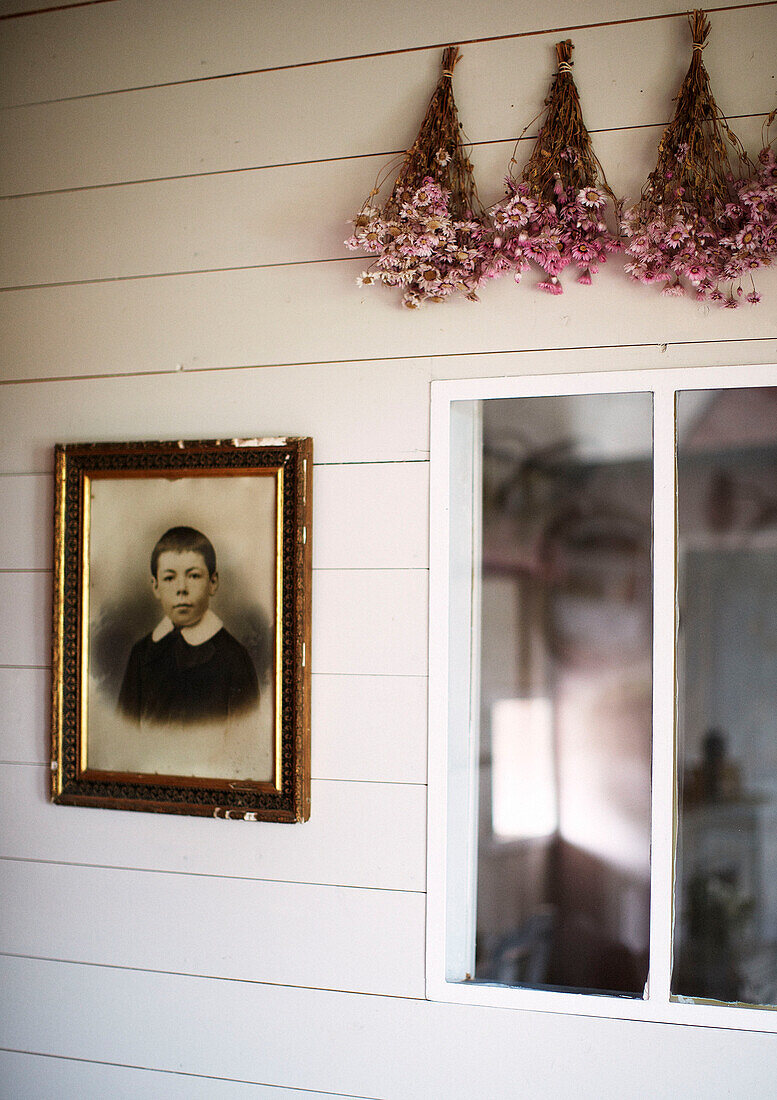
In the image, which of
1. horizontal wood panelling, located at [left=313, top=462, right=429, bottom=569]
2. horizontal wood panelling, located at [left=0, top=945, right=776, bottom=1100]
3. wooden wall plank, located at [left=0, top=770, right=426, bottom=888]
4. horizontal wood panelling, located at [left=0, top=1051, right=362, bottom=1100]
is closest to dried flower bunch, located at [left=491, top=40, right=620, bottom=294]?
horizontal wood panelling, located at [left=313, top=462, right=429, bottom=569]

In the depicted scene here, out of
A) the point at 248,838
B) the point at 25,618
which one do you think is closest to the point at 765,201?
the point at 248,838

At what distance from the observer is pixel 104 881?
4.80ft

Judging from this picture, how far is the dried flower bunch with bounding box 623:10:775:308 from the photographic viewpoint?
122 cm

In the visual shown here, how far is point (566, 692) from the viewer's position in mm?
1343

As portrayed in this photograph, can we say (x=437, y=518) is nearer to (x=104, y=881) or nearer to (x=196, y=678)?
(x=196, y=678)

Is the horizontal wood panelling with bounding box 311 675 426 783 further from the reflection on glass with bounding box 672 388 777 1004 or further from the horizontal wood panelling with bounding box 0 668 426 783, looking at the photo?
the reflection on glass with bounding box 672 388 777 1004

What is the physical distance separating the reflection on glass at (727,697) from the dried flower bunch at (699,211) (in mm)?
170

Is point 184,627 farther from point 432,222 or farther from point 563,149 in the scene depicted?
point 563,149

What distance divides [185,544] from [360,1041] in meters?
0.81

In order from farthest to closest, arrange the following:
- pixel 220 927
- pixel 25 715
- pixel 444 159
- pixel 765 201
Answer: pixel 25 715 → pixel 220 927 → pixel 444 159 → pixel 765 201

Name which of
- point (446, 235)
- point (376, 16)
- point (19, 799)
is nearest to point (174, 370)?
point (446, 235)

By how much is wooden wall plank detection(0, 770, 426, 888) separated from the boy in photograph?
17 cm

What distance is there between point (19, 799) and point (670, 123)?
148cm

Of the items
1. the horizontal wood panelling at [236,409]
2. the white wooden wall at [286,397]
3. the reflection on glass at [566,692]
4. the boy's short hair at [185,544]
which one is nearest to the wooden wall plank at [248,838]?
the white wooden wall at [286,397]
